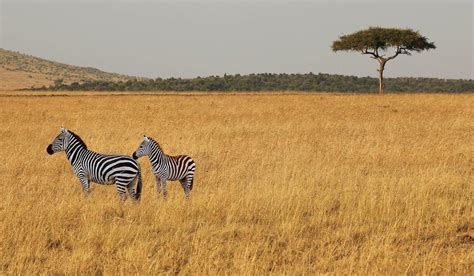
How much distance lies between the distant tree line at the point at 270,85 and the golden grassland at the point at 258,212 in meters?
58.9

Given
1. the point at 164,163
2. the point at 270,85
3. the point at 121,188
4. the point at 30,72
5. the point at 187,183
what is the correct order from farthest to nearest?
the point at 30,72 < the point at 270,85 < the point at 187,183 < the point at 164,163 < the point at 121,188

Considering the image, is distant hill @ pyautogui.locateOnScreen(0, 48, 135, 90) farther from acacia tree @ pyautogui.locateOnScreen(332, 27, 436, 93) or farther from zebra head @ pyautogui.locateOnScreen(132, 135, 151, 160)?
zebra head @ pyautogui.locateOnScreen(132, 135, 151, 160)

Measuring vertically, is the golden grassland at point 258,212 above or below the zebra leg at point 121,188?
below

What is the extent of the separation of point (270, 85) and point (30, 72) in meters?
74.0

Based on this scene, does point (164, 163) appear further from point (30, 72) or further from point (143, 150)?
point (30, 72)

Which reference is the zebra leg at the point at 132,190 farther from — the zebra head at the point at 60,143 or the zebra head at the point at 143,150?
the zebra head at the point at 60,143

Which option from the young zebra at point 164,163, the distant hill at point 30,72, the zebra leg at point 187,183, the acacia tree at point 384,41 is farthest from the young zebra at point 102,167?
the distant hill at point 30,72

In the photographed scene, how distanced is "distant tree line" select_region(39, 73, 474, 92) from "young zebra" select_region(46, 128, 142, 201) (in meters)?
64.6

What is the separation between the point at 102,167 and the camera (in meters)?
8.95

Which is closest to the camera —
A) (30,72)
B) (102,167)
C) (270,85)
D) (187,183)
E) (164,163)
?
(102,167)

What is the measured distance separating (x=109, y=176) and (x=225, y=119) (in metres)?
18.1

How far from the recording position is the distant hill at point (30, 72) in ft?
377

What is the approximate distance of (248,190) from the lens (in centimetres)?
1059

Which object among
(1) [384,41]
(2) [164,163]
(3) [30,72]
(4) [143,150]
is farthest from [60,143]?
(3) [30,72]
